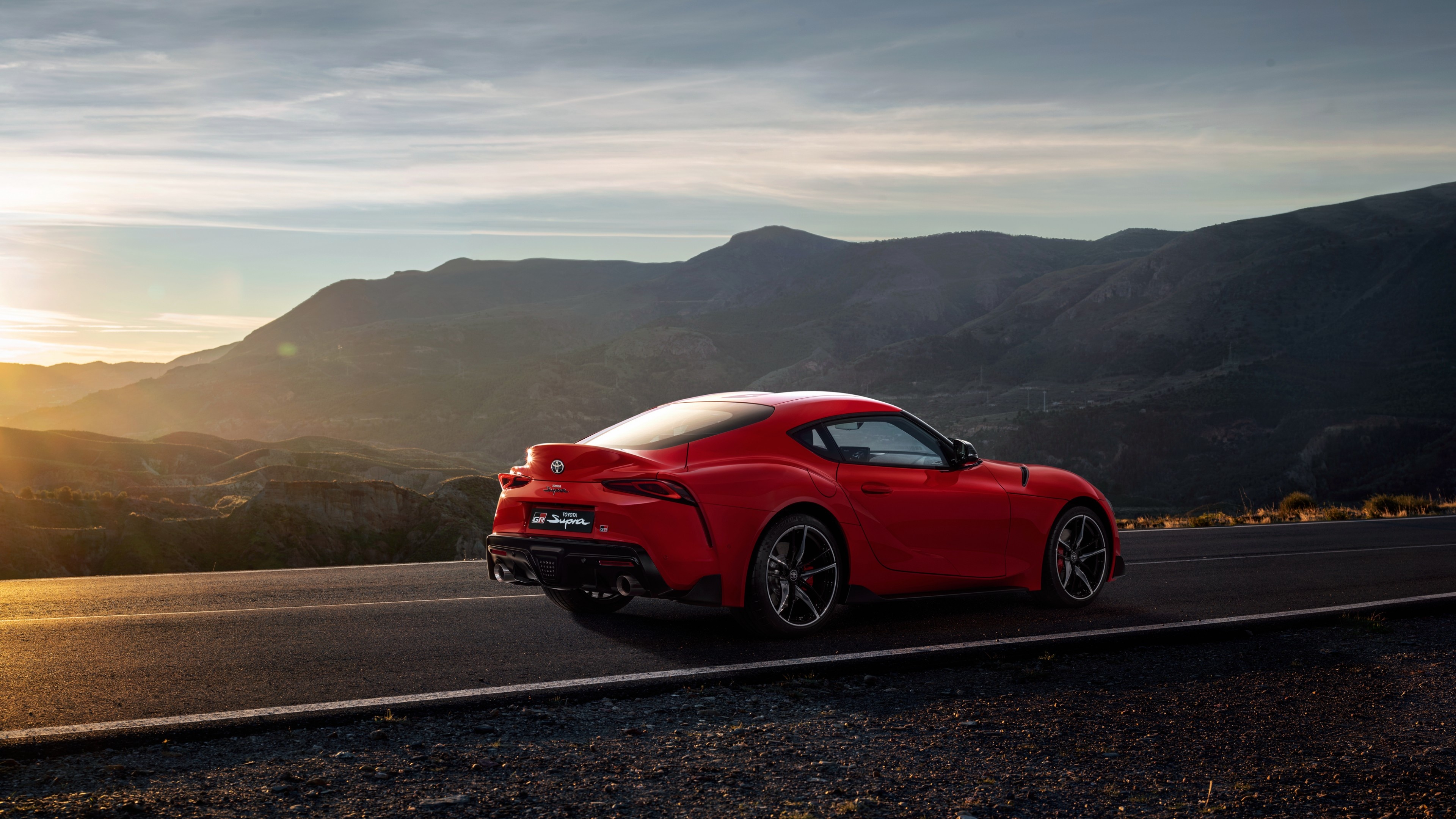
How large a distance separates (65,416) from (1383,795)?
218 meters

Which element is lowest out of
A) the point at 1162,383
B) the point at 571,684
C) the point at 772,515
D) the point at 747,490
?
the point at 571,684

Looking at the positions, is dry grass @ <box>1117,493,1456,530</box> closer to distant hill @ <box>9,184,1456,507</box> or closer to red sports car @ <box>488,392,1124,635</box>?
red sports car @ <box>488,392,1124,635</box>

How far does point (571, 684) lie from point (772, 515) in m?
1.60

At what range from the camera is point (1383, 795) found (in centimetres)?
390

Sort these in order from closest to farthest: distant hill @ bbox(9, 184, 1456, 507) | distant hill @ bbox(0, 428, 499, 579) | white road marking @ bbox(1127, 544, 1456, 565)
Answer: white road marking @ bbox(1127, 544, 1456, 565) < distant hill @ bbox(0, 428, 499, 579) < distant hill @ bbox(9, 184, 1456, 507)

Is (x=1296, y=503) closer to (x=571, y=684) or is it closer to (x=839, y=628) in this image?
(x=839, y=628)

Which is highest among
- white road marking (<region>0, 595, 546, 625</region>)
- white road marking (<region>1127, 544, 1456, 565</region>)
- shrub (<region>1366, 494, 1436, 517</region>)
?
white road marking (<region>0, 595, 546, 625</region>)

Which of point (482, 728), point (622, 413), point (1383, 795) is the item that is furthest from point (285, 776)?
point (622, 413)

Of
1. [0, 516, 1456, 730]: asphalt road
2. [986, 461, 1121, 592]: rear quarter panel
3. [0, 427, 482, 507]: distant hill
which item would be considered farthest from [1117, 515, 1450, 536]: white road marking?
[0, 427, 482, 507]: distant hill

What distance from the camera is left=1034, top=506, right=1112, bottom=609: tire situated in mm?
7715

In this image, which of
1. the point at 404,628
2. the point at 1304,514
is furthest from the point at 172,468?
the point at 404,628

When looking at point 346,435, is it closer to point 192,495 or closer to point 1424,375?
point 192,495

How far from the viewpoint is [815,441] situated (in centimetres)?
670

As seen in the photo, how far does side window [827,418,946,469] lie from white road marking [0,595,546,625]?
2.79 m
